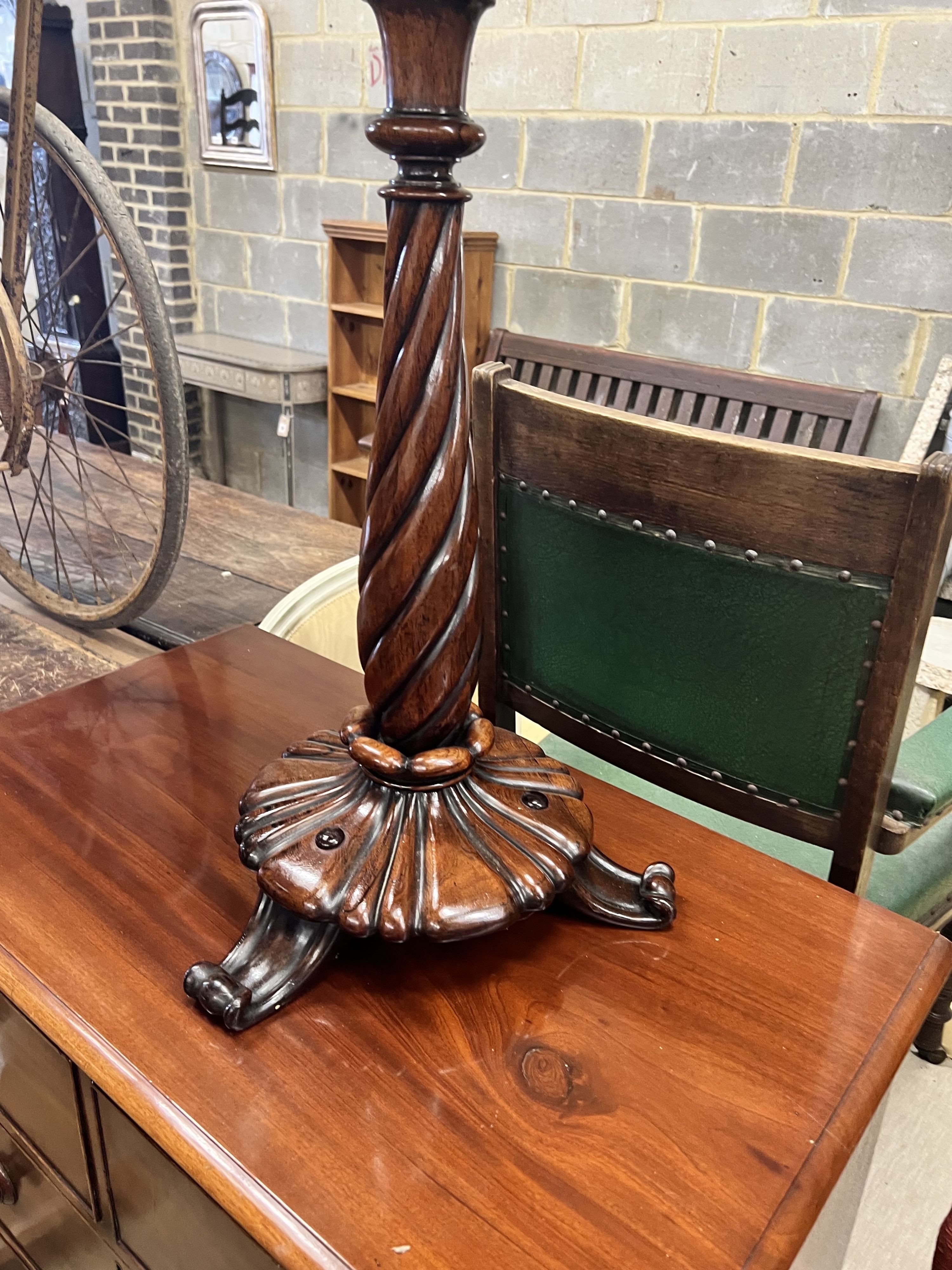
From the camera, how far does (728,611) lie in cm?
79

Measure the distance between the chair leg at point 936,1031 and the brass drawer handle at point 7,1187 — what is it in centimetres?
111

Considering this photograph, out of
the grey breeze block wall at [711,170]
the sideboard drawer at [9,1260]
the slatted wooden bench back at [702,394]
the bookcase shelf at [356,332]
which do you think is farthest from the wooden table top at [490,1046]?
the bookcase shelf at [356,332]

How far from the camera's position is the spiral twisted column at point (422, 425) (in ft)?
1.56

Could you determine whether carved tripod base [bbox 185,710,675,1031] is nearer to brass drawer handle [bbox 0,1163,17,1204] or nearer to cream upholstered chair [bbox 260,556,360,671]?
brass drawer handle [bbox 0,1163,17,1204]

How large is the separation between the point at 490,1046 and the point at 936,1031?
112 centimetres

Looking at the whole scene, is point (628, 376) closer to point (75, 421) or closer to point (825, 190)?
point (825, 190)

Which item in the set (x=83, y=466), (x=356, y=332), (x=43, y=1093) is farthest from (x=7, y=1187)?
(x=356, y=332)

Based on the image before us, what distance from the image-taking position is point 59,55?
3498mm

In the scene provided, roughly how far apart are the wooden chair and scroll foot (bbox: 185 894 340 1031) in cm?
41

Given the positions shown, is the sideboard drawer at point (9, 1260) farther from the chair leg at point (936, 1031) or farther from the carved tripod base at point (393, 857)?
the chair leg at point (936, 1031)

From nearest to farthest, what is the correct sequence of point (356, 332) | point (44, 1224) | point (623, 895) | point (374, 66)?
1. point (623, 895)
2. point (44, 1224)
3. point (374, 66)
4. point (356, 332)

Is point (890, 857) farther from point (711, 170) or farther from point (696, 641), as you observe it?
point (711, 170)

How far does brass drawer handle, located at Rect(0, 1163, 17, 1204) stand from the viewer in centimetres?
78

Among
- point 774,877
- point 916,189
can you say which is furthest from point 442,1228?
point 916,189
